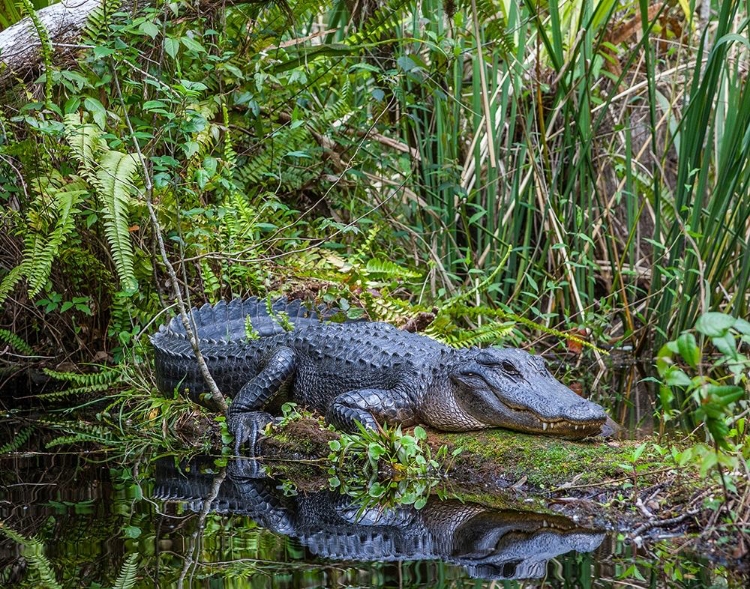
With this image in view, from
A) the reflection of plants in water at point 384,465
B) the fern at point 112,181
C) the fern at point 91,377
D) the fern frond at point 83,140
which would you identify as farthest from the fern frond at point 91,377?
Result: the reflection of plants in water at point 384,465

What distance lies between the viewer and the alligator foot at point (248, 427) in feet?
14.6

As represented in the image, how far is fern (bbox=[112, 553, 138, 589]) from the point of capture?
8.42 feet

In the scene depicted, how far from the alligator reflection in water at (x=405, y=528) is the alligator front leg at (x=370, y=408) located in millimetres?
639

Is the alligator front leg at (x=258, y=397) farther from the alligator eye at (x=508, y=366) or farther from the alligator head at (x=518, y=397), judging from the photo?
the alligator eye at (x=508, y=366)

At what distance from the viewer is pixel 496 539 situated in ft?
9.87

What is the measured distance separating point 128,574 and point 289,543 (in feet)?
1.85

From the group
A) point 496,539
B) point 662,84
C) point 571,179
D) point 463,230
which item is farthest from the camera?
point 662,84

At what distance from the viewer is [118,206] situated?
4.68 m

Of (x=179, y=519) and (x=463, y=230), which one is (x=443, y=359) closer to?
(x=179, y=519)

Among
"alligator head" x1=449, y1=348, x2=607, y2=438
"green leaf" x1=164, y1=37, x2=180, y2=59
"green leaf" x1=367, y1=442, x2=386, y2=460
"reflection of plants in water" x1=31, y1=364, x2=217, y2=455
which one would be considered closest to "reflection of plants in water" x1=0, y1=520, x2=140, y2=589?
"green leaf" x1=367, y1=442, x2=386, y2=460

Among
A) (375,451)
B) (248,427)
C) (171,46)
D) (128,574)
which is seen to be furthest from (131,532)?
(171,46)

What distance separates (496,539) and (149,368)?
306 cm

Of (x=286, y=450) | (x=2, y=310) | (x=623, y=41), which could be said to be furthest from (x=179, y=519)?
(x=623, y=41)

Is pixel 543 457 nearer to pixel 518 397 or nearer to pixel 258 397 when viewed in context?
pixel 518 397
